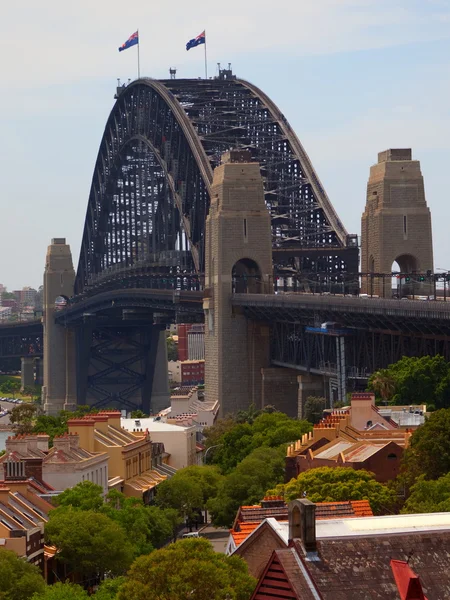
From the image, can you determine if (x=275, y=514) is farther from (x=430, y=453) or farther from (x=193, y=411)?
(x=193, y=411)

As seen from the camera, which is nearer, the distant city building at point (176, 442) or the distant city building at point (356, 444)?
the distant city building at point (356, 444)

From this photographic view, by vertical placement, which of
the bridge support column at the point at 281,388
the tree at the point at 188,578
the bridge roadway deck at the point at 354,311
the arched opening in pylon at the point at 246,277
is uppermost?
the arched opening in pylon at the point at 246,277

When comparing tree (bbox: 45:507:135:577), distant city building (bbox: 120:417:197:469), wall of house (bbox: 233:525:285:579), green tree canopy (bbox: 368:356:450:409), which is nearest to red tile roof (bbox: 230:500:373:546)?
wall of house (bbox: 233:525:285:579)

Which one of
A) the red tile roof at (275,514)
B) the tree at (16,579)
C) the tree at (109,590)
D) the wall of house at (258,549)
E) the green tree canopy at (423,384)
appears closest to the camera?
the wall of house at (258,549)

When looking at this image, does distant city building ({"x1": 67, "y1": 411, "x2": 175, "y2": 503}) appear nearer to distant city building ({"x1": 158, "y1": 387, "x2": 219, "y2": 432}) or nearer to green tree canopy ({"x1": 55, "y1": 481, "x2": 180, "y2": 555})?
green tree canopy ({"x1": 55, "y1": 481, "x2": 180, "y2": 555})

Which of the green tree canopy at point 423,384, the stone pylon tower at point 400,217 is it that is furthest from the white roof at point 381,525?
the stone pylon tower at point 400,217

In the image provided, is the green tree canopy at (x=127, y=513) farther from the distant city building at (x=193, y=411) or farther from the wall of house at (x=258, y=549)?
the distant city building at (x=193, y=411)

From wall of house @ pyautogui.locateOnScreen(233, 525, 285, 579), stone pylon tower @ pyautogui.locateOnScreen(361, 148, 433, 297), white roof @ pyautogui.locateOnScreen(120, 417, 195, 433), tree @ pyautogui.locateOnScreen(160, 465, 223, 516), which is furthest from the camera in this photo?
stone pylon tower @ pyautogui.locateOnScreen(361, 148, 433, 297)
